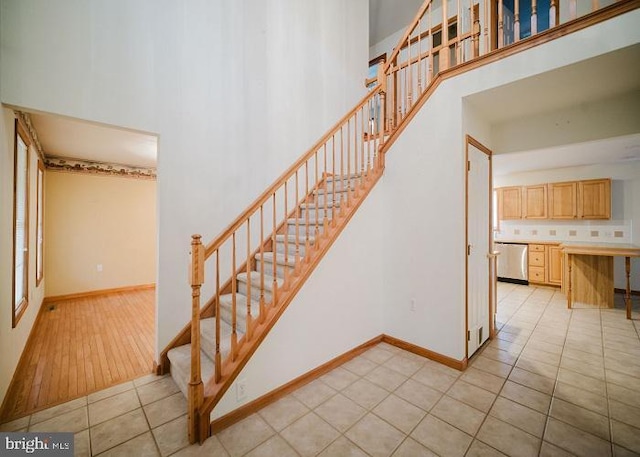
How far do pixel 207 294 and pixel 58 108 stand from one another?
1.94 metres

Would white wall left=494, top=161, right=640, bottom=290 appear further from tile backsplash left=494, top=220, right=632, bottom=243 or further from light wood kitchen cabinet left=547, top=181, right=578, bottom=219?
light wood kitchen cabinet left=547, top=181, right=578, bottom=219

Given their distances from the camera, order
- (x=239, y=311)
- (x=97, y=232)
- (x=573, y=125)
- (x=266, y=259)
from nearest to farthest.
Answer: (x=239, y=311) → (x=573, y=125) → (x=266, y=259) → (x=97, y=232)

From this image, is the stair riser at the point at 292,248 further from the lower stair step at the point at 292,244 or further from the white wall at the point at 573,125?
the white wall at the point at 573,125

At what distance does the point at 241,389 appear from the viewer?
1900 millimetres

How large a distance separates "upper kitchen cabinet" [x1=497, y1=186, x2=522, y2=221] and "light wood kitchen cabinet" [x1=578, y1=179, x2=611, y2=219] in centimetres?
100

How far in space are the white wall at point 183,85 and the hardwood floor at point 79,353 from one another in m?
0.64

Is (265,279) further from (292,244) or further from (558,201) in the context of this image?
(558,201)

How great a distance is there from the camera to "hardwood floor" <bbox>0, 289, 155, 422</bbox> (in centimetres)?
219

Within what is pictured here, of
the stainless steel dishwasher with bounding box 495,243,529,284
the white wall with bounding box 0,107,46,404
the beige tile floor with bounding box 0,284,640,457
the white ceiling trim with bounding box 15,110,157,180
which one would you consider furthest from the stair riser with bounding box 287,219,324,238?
the stainless steel dishwasher with bounding box 495,243,529,284

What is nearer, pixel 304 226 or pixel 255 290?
pixel 255 290

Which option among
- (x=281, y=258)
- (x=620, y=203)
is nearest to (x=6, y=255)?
(x=281, y=258)

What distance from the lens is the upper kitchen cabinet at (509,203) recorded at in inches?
238

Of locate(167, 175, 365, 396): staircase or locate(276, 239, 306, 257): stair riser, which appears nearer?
locate(167, 175, 365, 396): staircase

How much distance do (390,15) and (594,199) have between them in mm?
5605
